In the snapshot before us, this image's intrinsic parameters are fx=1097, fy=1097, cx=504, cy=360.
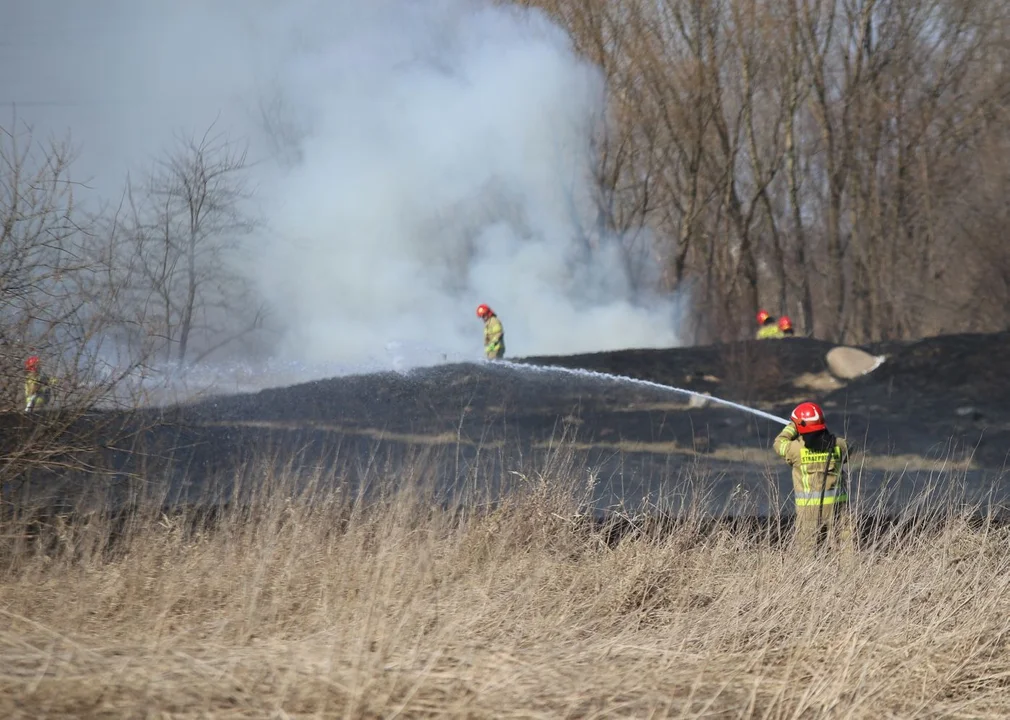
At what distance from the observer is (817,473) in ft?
27.3

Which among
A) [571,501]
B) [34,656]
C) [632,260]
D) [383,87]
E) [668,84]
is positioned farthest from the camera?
[668,84]

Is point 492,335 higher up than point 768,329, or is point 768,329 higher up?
point 768,329

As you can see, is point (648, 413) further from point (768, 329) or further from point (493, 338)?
point (768, 329)

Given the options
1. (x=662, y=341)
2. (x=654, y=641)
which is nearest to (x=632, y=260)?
(x=662, y=341)

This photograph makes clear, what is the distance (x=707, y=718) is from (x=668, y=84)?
30.0 meters

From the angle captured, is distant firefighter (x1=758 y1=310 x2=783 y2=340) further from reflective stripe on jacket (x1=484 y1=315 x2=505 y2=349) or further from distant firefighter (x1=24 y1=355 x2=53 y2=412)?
distant firefighter (x1=24 y1=355 x2=53 y2=412)

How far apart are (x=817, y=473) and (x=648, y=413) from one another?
392 inches

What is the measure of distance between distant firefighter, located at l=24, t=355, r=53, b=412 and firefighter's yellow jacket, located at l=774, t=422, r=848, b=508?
5.63m

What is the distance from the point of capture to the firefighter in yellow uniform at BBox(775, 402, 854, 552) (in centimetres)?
819

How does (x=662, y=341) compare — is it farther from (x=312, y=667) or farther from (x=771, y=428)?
(x=312, y=667)

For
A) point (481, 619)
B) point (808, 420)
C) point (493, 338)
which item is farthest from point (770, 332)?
point (481, 619)

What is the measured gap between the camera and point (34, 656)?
167 inches

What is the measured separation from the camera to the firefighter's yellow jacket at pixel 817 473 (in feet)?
27.1

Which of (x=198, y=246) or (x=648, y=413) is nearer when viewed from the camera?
(x=648, y=413)
